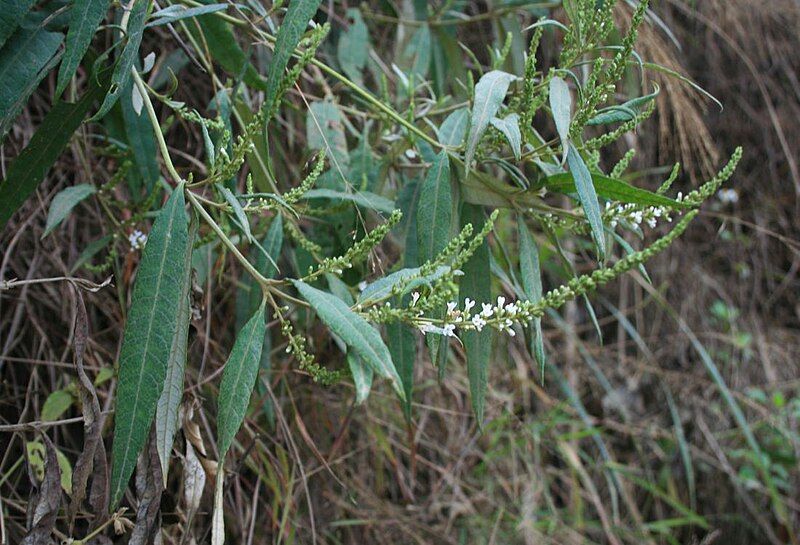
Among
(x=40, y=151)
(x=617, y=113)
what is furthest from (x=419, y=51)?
(x=40, y=151)

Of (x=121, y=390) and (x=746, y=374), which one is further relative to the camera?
(x=746, y=374)

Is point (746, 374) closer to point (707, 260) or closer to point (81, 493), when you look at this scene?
point (707, 260)

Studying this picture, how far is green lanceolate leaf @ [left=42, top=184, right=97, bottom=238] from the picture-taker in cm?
95

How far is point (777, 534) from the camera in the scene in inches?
82.6

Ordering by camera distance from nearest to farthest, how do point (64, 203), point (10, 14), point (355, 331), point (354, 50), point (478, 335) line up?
1. point (355, 331)
2. point (10, 14)
3. point (478, 335)
4. point (64, 203)
5. point (354, 50)

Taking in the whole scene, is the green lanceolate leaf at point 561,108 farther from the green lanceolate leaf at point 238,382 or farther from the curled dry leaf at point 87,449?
the curled dry leaf at point 87,449

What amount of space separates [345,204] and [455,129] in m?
0.17

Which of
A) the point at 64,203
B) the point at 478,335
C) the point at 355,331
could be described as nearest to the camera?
the point at 355,331

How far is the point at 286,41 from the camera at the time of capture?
0.73 m

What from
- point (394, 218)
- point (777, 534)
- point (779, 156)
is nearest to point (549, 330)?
point (777, 534)

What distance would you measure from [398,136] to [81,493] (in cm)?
59

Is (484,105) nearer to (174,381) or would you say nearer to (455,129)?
(455,129)

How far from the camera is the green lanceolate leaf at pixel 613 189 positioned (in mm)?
802

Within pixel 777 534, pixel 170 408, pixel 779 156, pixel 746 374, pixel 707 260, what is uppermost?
pixel 170 408
